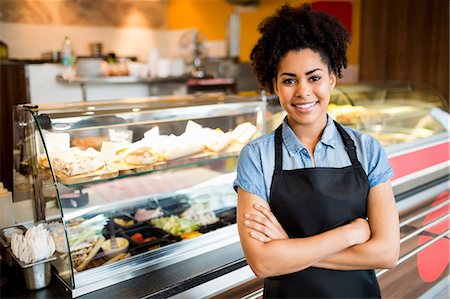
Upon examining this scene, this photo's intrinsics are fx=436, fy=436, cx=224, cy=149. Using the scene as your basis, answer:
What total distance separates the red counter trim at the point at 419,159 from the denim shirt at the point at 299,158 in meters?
1.44

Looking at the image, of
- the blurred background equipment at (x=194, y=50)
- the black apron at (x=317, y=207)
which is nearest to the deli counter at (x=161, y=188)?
the black apron at (x=317, y=207)

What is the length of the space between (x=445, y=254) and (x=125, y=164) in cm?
238

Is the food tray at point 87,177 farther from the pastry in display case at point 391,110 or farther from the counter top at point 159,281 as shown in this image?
the pastry in display case at point 391,110

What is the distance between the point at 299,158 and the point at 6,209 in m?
1.10

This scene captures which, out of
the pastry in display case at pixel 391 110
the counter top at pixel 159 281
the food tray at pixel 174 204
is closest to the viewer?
the counter top at pixel 159 281

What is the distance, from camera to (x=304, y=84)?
1228 millimetres

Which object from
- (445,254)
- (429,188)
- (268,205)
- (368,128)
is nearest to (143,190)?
(268,205)

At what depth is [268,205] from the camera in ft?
4.22

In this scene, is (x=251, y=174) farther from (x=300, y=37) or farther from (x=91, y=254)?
(x=91, y=254)

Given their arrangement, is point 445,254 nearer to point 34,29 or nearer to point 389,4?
point 389,4

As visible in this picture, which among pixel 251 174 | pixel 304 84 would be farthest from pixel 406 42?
pixel 251 174

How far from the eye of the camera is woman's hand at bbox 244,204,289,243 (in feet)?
3.98

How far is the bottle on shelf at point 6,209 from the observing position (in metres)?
1.60

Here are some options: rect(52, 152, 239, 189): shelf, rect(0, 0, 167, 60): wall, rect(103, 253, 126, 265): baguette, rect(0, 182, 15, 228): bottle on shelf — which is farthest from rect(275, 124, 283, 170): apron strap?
rect(0, 0, 167, 60): wall
